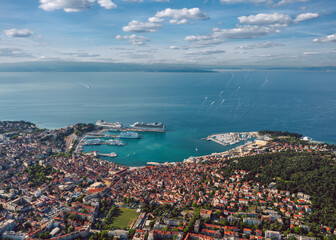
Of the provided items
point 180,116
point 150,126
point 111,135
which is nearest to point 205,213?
point 111,135

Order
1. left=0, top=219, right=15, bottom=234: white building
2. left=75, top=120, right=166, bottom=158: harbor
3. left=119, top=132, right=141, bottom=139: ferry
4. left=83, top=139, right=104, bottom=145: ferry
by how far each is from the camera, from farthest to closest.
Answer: left=119, top=132, right=141, bottom=139: ferry < left=83, top=139, right=104, bottom=145: ferry < left=75, top=120, right=166, bottom=158: harbor < left=0, top=219, right=15, bottom=234: white building

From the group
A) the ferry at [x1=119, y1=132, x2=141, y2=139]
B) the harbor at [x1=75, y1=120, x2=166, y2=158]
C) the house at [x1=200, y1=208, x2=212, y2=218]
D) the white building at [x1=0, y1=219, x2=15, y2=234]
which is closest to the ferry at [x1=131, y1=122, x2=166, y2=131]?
the harbor at [x1=75, y1=120, x2=166, y2=158]

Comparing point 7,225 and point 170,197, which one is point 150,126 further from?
point 7,225

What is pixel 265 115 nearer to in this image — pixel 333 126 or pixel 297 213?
pixel 333 126

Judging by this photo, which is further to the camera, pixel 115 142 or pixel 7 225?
pixel 115 142

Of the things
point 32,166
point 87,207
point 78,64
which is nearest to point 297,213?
point 87,207

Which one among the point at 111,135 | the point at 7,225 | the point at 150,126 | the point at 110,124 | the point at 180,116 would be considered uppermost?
the point at 180,116

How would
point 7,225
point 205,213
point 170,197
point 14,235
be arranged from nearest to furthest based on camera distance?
point 14,235 → point 7,225 → point 205,213 → point 170,197

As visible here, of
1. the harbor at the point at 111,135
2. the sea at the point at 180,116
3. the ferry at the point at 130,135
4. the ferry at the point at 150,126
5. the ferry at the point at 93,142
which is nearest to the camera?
the sea at the point at 180,116

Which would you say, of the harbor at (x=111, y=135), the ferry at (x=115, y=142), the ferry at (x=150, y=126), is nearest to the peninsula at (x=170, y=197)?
the harbor at (x=111, y=135)

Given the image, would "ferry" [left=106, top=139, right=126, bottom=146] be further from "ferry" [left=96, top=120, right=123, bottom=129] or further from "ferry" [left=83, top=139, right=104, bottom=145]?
"ferry" [left=96, top=120, right=123, bottom=129]

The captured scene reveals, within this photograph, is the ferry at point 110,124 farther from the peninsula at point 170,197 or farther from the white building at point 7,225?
the white building at point 7,225
